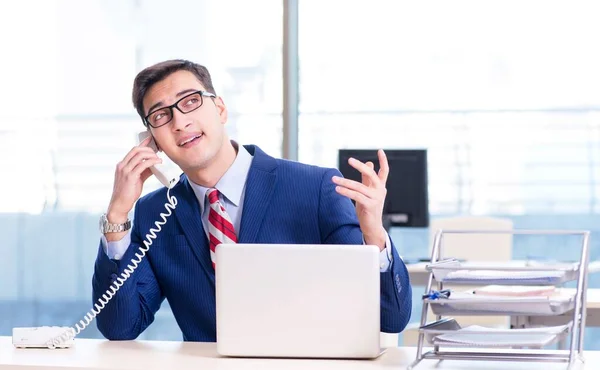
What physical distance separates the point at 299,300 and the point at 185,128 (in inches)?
24.7

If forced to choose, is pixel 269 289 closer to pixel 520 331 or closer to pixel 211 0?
pixel 520 331

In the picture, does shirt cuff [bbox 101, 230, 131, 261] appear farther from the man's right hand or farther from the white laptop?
the white laptop

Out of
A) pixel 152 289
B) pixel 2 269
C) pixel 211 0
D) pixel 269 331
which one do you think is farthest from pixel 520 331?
pixel 2 269

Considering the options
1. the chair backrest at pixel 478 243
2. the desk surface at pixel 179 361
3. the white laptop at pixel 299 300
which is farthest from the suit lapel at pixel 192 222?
the chair backrest at pixel 478 243

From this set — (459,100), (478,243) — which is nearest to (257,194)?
(478,243)

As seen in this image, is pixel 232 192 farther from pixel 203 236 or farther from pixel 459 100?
pixel 459 100

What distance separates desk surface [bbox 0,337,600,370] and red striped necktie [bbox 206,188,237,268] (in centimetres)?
32

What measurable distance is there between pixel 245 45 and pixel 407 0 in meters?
1.23

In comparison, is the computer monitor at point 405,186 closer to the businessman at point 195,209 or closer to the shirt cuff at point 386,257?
the businessman at point 195,209

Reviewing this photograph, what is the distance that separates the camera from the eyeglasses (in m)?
2.24

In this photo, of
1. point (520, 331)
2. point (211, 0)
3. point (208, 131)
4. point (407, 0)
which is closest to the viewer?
point (520, 331)

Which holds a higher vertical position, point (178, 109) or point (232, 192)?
point (178, 109)

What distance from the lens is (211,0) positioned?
234 inches

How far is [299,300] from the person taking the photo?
1753 millimetres
